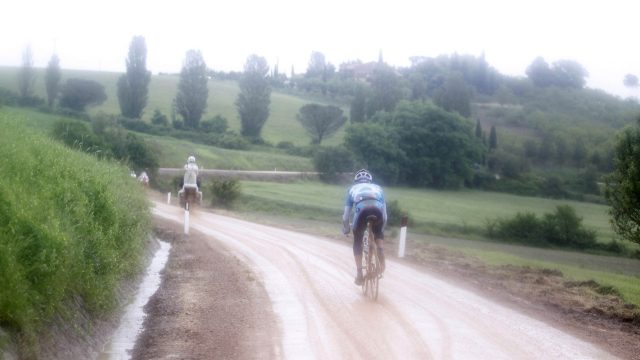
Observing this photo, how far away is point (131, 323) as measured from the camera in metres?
11.2

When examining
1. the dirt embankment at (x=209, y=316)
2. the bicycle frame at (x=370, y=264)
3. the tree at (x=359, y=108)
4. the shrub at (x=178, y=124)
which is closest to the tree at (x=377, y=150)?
the shrub at (x=178, y=124)

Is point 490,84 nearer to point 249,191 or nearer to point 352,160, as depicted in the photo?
point 352,160

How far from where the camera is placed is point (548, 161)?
6512 centimetres

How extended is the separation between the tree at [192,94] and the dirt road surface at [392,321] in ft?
233

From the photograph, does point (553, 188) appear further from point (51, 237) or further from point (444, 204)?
point (51, 237)

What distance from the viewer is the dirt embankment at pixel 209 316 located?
931 centimetres

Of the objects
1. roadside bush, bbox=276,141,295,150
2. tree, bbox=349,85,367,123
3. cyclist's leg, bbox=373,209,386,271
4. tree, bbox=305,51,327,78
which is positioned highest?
tree, bbox=305,51,327,78

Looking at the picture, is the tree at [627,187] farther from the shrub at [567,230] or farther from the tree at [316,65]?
the tree at [316,65]

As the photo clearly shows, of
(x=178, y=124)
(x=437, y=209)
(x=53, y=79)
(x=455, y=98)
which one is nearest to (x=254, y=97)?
(x=178, y=124)

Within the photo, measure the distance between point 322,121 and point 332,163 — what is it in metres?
31.2

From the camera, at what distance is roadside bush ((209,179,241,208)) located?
143ft

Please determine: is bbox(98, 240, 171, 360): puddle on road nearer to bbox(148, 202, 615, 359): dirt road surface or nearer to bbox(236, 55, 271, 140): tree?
bbox(148, 202, 615, 359): dirt road surface

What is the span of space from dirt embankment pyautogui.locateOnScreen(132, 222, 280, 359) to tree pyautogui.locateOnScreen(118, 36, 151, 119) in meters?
63.2

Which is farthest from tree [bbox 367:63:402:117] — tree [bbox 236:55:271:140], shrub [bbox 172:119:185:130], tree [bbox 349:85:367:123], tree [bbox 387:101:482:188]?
shrub [bbox 172:119:185:130]
